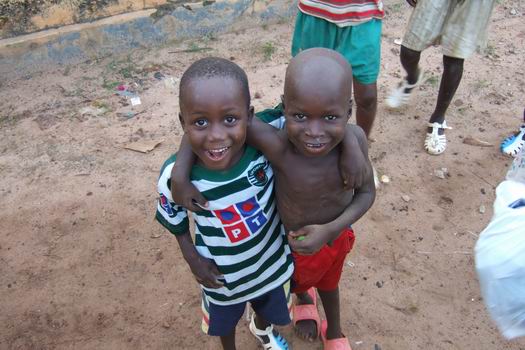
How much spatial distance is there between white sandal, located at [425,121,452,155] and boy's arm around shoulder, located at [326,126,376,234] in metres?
1.91

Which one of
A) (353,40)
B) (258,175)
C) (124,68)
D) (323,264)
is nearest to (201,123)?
(258,175)

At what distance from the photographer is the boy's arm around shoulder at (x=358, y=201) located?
161 cm

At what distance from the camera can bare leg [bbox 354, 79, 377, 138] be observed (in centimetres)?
281

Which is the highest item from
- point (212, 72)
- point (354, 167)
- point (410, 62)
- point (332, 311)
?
point (212, 72)

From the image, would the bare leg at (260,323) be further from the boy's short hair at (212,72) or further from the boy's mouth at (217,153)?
the boy's short hair at (212,72)

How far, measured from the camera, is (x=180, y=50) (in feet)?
14.3

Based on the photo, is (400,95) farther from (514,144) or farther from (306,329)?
(306,329)

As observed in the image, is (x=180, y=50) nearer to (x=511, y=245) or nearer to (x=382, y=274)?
(x=382, y=274)

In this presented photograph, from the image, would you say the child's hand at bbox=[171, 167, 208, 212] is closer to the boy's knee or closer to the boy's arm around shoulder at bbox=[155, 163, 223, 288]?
the boy's arm around shoulder at bbox=[155, 163, 223, 288]

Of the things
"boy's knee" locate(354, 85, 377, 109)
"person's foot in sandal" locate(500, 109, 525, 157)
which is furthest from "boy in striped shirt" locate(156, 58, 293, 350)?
"person's foot in sandal" locate(500, 109, 525, 157)

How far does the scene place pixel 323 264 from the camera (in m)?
1.82

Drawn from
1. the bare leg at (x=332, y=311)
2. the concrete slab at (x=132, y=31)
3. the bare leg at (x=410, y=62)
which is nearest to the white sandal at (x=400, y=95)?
the bare leg at (x=410, y=62)

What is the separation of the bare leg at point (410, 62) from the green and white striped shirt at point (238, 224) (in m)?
2.15

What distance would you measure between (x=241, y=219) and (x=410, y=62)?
2410 millimetres
